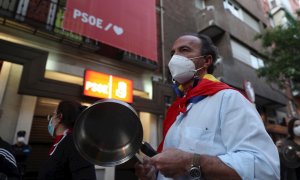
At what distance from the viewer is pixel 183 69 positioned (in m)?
1.64

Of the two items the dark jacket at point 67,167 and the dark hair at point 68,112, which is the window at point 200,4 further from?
the dark jacket at point 67,167

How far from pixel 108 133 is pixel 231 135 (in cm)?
72

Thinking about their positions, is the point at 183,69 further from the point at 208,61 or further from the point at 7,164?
the point at 7,164

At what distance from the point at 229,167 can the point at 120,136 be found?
0.65m

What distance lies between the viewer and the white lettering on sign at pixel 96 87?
21.4ft

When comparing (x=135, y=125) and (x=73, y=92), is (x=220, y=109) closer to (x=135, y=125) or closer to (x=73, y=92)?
(x=135, y=125)

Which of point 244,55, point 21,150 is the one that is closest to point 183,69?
point 21,150

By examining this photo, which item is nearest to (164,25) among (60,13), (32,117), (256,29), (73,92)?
(60,13)

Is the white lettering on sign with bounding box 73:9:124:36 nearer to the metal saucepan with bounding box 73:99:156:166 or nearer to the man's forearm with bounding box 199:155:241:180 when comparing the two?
the metal saucepan with bounding box 73:99:156:166

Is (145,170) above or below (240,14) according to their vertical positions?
below

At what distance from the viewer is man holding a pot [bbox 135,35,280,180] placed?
997 mm

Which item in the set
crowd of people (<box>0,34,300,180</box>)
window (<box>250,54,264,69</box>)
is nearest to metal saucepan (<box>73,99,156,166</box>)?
crowd of people (<box>0,34,300,180</box>)

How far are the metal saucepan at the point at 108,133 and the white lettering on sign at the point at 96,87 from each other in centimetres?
536

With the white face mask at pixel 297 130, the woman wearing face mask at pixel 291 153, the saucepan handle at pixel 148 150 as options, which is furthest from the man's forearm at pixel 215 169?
the white face mask at pixel 297 130
